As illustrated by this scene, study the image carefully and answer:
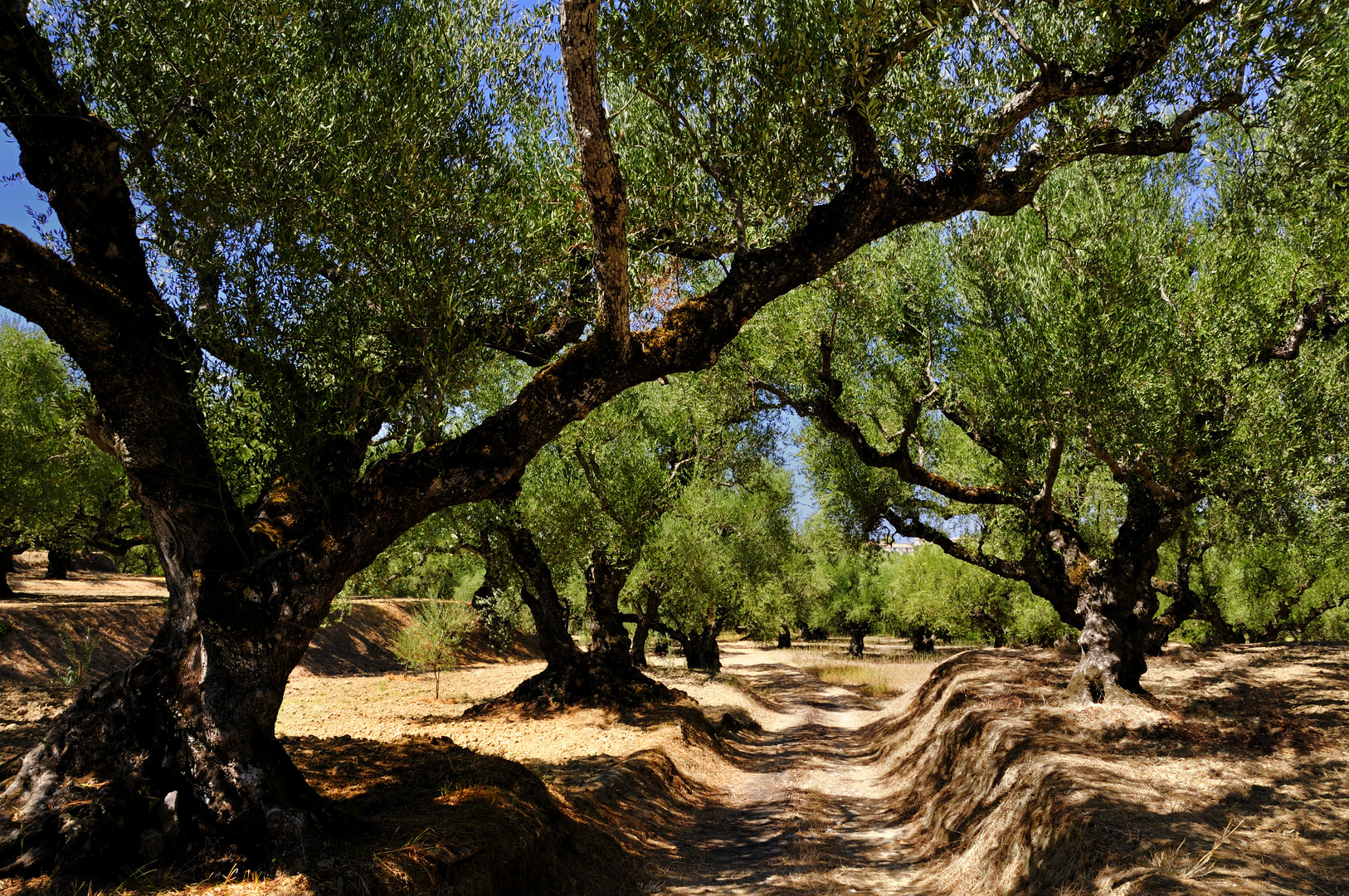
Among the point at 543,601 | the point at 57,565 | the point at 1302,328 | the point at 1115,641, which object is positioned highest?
the point at 1302,328

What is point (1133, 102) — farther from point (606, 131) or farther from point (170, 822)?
point (170, 822)

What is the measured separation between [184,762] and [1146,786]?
9490 mm

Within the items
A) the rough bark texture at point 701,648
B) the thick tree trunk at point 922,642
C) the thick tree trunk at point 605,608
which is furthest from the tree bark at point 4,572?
the thick tree trunk at point 922,642

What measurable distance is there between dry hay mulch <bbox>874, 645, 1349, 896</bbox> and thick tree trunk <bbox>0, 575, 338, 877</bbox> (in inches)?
260

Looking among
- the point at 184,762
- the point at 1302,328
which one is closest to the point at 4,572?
the point at 184,762

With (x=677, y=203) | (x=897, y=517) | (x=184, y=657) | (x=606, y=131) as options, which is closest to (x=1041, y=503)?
(x=897, y=517)

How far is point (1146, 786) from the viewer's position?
8.05m

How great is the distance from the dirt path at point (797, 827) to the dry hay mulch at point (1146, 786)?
1.98 feet

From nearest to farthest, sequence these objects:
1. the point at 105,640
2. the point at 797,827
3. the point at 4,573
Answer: the point at 797,827 → the point at 105,640 → the point at 4,573

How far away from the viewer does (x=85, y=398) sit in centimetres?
632

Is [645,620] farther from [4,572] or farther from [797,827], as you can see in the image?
[4,572]

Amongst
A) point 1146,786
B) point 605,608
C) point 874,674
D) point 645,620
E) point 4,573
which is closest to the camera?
point 1146,786

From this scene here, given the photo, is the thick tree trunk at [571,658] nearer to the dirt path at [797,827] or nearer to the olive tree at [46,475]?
the dirt path at [797,827]

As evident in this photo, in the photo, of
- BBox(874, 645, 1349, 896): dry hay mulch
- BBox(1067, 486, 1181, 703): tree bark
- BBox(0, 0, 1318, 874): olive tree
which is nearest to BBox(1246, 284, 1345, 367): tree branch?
BBox(1067, 486, 1181, 703): tree bark
